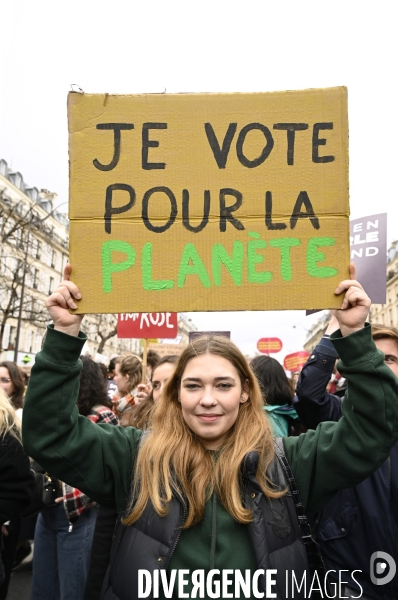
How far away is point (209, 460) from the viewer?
1.95 meters

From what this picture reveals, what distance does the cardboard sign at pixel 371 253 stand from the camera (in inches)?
167

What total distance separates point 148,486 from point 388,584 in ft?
4.23

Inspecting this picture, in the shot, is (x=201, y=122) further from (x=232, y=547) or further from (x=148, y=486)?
(x=232, y=547)

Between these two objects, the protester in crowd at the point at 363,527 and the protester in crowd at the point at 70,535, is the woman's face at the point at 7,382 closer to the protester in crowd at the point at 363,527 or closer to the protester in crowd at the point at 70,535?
the protester in crowd at the point at 70,535

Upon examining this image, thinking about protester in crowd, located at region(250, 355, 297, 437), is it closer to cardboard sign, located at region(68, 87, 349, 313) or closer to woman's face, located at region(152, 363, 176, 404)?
woman's face, located at region(152, 363, 176, 404)

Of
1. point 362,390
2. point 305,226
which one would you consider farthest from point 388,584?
point 305,226

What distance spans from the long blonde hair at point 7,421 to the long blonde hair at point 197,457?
3.97ft

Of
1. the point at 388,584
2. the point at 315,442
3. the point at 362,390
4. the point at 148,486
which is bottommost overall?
the point at 388,584

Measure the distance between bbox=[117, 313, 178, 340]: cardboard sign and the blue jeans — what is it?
2.98 metres

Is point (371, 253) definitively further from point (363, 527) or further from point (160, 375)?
point (363, 527)

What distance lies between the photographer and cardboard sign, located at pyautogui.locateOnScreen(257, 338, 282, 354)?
18.7 metres

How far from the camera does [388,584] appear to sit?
2.33 meters

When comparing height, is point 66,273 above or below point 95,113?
below

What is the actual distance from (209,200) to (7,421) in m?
1.85
